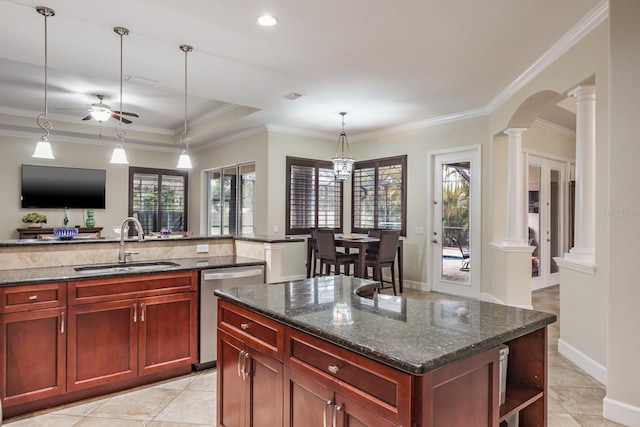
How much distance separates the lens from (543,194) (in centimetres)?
669

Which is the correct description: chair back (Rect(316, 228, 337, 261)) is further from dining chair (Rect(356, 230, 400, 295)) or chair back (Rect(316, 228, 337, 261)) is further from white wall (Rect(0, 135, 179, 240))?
white wall (Rect(0, 135, 179, 240))

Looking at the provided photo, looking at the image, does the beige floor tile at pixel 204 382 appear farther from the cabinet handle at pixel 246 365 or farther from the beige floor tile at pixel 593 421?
the beige floor tile at pixel 593 421

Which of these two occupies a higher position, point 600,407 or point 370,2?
point 370,2

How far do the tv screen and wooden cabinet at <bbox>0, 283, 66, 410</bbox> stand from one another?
5.87 meters

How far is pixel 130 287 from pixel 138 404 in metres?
0.81

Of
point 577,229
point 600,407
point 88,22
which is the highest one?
point 88,22

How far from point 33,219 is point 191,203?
2.98m

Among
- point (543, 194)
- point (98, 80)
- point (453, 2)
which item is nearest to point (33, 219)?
point (98, 80)

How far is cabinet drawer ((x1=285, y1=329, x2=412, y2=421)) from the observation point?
1.12 m

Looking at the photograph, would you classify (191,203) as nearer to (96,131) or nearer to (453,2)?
(96,131)

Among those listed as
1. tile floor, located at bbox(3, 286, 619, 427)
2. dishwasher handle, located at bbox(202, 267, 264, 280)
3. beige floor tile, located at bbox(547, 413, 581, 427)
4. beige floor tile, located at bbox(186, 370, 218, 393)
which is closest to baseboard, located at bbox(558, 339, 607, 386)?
tile floor, located at bbox(3, 286, 619, 427)

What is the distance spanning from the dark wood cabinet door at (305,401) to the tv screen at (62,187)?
7.63 meters

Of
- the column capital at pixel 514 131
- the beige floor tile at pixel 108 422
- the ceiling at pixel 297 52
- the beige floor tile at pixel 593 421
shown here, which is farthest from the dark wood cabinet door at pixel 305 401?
the column capital at pixel 514 131

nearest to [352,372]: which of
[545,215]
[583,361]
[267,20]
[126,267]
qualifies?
[126,267]
